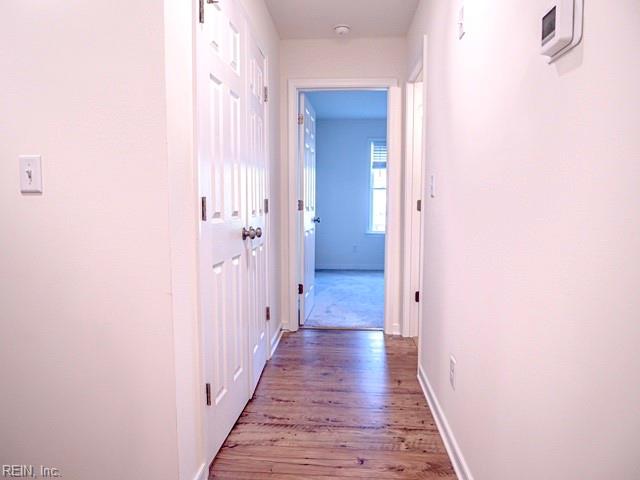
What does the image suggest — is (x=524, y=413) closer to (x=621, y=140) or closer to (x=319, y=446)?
(x=621, y=140)

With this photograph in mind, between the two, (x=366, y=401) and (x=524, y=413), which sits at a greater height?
(x=524, y=413)

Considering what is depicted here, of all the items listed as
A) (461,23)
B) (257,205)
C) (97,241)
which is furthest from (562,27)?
(257,205)

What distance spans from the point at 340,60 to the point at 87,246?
2681 millimetres

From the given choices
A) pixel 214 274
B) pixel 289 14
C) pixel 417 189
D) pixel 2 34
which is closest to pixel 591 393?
pixel 214 274

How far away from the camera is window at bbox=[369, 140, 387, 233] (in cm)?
665

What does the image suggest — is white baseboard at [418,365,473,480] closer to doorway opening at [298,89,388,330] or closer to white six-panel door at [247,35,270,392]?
white six-panel door at [247,35,270,392]

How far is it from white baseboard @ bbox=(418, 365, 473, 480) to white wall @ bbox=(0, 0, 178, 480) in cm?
106

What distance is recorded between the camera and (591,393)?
794mm

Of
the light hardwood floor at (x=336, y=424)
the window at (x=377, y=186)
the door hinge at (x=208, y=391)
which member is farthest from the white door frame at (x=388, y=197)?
the window at (x=377, y=186)

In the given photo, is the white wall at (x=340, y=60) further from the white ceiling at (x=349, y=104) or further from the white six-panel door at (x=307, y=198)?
the white ceiling at (x=349, y=104)

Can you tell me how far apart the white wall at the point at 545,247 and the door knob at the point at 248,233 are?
1042mm

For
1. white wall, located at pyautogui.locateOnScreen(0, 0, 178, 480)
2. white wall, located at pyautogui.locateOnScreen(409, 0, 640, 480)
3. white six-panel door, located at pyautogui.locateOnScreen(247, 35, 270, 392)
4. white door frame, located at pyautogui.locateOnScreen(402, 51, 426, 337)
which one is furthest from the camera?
white door frame, located at pyautogui.locateOnScreen(402, 51, 426, 337)

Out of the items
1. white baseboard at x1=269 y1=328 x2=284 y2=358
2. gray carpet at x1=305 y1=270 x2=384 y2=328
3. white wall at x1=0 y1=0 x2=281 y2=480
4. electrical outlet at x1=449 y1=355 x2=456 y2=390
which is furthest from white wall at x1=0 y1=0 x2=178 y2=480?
gray carpet at x1=305 y1=270 x2=384 y2=328

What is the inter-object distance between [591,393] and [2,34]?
186 cm
